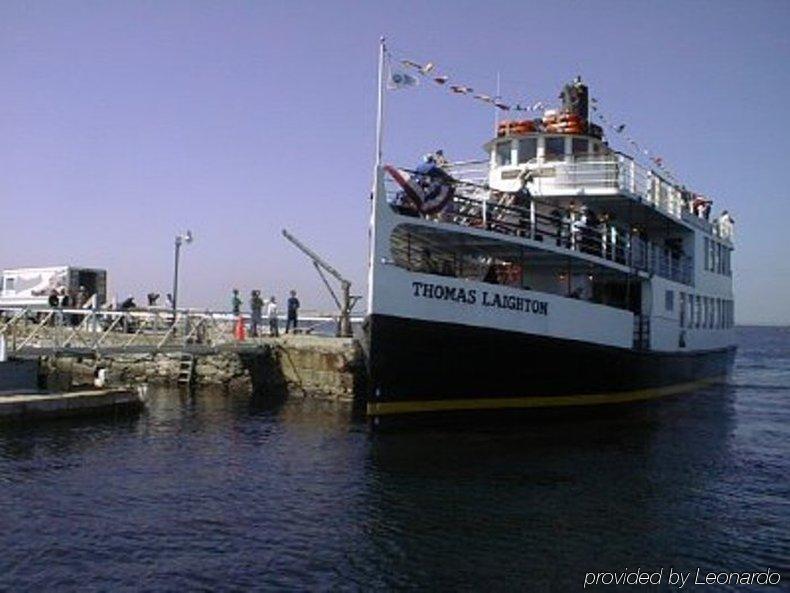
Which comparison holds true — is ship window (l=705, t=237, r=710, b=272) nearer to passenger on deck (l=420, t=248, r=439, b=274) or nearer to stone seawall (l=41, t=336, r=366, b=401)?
passenger on deck (l=420, t=248, r=439, b=274)

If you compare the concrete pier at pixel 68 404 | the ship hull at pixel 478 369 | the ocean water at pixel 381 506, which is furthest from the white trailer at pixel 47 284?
the ship hull at pixel 478 369

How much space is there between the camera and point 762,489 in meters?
12.9

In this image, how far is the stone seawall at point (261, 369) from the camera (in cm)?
2455

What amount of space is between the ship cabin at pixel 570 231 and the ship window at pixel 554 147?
0.10 feet

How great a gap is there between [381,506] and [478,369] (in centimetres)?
597

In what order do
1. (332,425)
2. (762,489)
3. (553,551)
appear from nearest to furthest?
(553,551)
(762,489)
(332,425)

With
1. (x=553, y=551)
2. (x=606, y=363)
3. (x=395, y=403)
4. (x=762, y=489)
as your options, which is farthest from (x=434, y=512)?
(x=606, y=363)

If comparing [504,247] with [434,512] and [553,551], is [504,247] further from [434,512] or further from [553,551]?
[553,551]

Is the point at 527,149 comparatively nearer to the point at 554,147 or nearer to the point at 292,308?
the point at 554,147

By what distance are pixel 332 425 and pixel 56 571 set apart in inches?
Result: 431

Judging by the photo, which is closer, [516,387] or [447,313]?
[447,313]

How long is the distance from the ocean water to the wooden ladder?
9306mm

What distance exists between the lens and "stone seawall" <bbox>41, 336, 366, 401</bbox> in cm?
2455

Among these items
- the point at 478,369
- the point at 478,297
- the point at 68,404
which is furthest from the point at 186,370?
the point at 478,297
